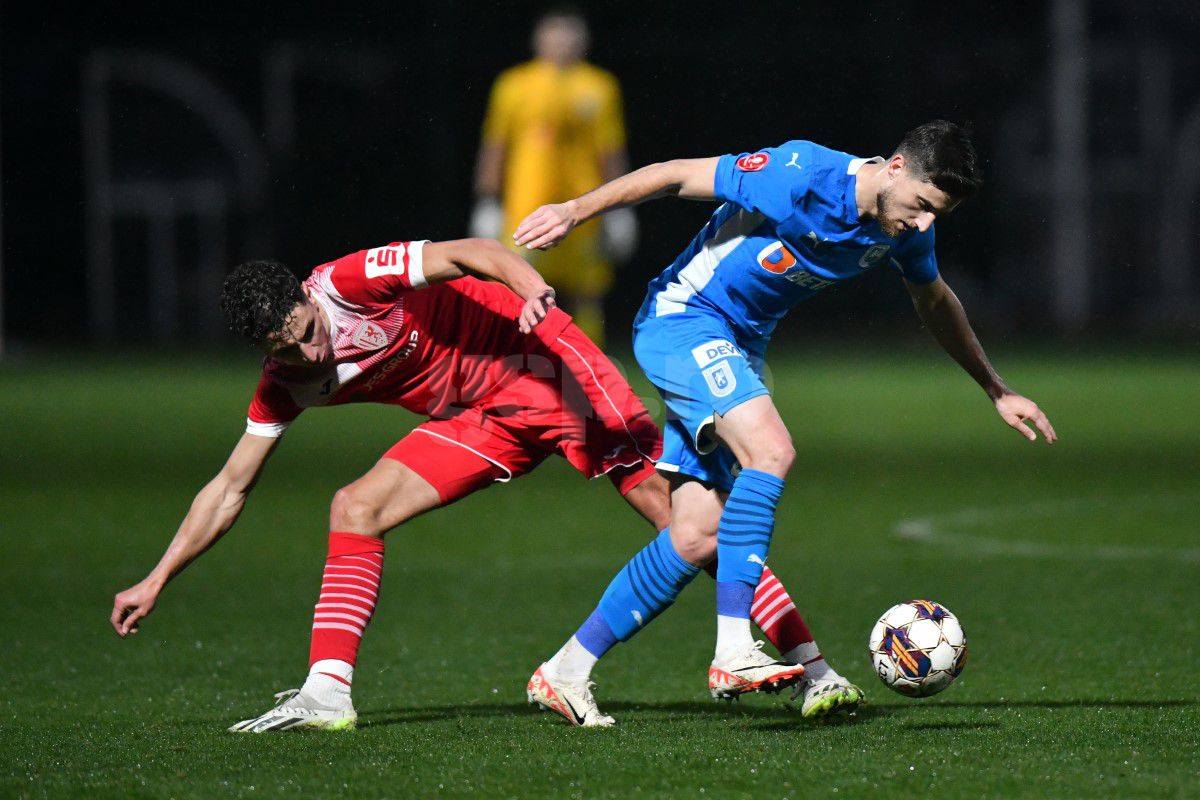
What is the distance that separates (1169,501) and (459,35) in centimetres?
1426

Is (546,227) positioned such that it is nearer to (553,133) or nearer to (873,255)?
(873,255)

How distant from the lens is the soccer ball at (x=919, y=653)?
4.84 metres

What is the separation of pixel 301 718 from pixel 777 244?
1.92 meters

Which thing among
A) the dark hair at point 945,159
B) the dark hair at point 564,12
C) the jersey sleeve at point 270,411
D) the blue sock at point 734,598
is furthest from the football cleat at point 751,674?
the dark hair at point 564,12

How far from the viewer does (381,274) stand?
493cm

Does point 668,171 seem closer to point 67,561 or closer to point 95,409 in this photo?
point 67,561

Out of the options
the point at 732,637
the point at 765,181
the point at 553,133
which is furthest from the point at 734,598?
the point at 553,133

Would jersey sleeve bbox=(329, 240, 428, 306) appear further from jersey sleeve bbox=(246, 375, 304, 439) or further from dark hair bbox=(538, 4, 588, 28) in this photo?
dark hair bbox=(538, 4, 588, 28)

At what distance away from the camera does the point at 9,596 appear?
7598 millimetres

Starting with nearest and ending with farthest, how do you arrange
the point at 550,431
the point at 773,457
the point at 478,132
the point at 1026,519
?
the point at 773,457, the point at 550,431, the point at 1026,519, the point at 478,132

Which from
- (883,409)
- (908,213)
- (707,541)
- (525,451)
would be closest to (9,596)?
(525,451)

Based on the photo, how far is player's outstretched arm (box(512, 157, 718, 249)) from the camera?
4582mm

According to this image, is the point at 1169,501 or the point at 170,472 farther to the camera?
the point at 170,472

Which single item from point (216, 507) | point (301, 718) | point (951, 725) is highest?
point (216, 507)
